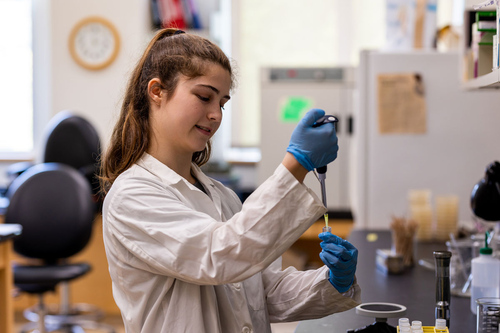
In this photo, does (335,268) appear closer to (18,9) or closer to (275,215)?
(275,215)

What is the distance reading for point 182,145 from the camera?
1184 mm

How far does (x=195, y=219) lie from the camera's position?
1026 mm

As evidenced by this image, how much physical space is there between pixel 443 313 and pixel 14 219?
2701 mm

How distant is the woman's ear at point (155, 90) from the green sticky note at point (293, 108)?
258 centimetres

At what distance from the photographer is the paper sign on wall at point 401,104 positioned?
2807mm

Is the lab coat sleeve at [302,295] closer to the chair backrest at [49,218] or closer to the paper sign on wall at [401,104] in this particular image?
the paper sign on wall at [401,104]

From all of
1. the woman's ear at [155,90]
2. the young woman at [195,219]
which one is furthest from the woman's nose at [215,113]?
the woman's ear at [155,90]

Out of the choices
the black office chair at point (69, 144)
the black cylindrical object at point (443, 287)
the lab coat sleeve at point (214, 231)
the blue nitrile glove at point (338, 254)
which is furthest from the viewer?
the black office chair at point (69, 144)

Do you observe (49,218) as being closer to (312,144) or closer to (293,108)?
(293,108)

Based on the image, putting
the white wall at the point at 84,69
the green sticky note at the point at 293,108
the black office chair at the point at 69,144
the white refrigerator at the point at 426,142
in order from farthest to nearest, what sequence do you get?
the white wall at the point at 84,69 < the black office chair at the point at 69,144 < the green sticky note at the point at 293,108 < the white refrigerator at the point at 426,142

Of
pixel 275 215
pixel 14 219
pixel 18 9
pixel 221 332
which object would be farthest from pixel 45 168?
→ pixel 275 215

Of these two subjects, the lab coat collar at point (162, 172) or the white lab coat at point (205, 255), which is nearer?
the white lab coat at point (205, 255)

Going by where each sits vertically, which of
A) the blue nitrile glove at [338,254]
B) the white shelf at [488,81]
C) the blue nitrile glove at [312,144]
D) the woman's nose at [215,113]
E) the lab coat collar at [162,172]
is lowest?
the blue nitrile glove at [338,254]

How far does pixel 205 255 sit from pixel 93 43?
4.22m
